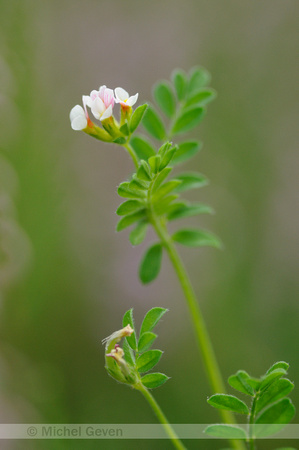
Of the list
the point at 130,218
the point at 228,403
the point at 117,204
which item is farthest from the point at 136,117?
the point at 117,204

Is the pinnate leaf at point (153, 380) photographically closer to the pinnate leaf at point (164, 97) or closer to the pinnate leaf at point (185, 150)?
the pinnate leaf at point (185, 150)

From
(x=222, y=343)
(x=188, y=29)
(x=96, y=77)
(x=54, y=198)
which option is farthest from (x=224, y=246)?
(x=188, y=29)

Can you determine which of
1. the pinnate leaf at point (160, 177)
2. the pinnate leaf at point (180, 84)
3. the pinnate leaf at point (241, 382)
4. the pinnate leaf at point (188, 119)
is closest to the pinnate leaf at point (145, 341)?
the pinnate leaf at point (241, 382)

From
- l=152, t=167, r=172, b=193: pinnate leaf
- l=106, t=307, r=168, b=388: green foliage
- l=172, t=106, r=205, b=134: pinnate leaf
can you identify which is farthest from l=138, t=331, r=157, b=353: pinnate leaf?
l=172, t=106, r=205, b=134: pinnate leaf

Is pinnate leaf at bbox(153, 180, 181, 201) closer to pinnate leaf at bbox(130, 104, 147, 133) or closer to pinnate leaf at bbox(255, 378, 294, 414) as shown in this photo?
pinnate leaf at bbox(130, 104, 147, 133)

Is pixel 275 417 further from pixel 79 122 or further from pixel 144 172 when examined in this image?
pixel 79 122

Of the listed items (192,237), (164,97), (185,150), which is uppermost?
(164,97)
